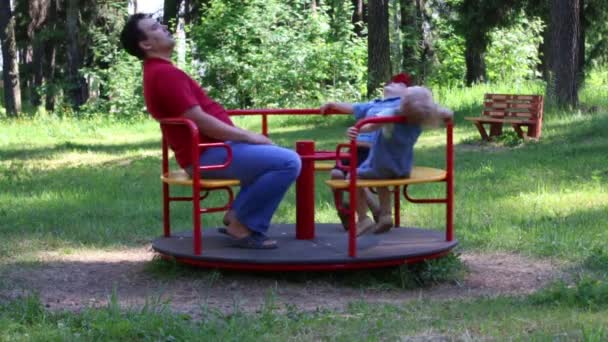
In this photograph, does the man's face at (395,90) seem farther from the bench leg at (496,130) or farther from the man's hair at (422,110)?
Result: the bench leg at (496,130)

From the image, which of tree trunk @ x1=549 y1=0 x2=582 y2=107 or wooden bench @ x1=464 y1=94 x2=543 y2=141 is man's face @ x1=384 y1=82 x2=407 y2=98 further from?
tree trunk @ x1=549 y1=0 x2=582 y2=107

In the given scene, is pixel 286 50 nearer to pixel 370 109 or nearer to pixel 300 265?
pixel 370 109

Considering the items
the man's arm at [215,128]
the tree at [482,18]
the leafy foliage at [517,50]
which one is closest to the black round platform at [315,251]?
the man's arm at [215,128]

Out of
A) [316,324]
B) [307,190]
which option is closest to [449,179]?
[307,190]

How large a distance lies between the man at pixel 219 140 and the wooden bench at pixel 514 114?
10508mm

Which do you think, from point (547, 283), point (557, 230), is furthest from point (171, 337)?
point (557, 230)

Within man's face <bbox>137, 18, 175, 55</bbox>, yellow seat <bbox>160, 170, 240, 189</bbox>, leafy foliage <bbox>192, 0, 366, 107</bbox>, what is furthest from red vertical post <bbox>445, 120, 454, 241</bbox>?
leafy foliage <bbox>192, 0, 366, 107</bbox>

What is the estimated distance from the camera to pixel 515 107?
57.2 feet

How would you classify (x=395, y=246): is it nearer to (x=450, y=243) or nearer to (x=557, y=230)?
(x=450, y=243)

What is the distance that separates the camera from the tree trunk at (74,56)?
33.6 m

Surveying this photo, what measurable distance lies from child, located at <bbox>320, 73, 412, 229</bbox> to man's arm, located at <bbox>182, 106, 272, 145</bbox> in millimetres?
764

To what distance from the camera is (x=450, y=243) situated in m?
7.27

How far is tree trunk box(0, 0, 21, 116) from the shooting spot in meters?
36.0

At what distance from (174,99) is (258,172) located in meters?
0.76
